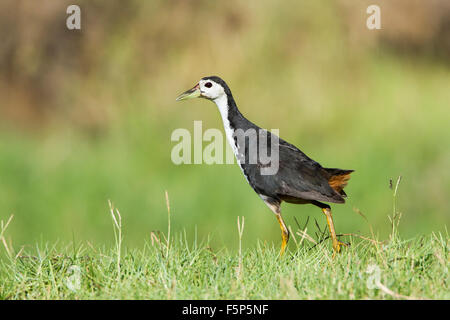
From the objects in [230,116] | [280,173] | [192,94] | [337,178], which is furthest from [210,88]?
[337,178]

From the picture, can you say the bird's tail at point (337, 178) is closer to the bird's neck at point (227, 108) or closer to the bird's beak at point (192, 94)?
the bird's neck at point (227, 108)

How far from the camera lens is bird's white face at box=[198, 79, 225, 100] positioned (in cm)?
506

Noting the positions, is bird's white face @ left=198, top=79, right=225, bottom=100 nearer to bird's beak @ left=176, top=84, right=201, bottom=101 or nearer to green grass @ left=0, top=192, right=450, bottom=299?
bird's beak @ left=176, top=84, right=201, bottom=101

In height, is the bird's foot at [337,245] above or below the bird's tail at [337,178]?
below

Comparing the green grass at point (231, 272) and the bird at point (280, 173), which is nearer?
the green grass at point (231, 272)

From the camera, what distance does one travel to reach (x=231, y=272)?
14.4 ft

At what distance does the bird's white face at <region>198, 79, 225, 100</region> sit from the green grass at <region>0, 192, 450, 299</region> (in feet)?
3.47

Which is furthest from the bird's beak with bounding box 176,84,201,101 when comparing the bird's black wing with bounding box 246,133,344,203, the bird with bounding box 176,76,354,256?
the bird's black wing with bounding box 246,133,344,203

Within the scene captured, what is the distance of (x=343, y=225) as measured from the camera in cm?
808

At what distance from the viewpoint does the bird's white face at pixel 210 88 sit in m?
5.06

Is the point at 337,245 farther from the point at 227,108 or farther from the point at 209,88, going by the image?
the point at 209,88

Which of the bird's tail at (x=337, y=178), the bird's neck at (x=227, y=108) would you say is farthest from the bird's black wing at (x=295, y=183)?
the bird's neck at (x=227, y=108)

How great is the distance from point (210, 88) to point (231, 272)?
1375 mm
